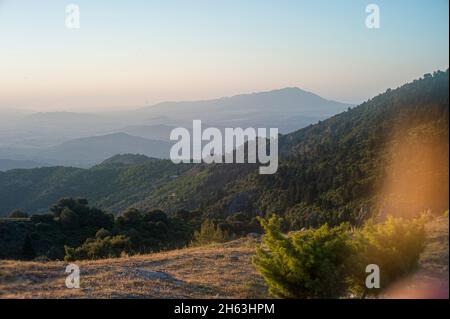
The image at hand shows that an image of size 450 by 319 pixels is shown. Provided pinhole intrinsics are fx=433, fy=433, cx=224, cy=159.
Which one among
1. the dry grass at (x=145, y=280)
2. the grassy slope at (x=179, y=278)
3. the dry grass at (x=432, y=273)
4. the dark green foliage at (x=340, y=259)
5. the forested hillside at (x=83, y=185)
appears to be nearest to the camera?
the dry grass at (x=432, y=273)

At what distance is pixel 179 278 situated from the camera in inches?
462

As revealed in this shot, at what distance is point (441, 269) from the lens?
7203mm

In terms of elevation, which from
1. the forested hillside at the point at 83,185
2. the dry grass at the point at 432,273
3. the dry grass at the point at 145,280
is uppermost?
the dry grass at the point at 432,273

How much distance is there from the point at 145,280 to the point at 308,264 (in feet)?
15.5

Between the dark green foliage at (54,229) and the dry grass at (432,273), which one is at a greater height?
the dry grass at (432,273)

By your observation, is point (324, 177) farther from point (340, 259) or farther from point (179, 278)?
point (340, 259)

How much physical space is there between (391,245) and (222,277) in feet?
17.5

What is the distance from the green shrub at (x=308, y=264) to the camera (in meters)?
7.48

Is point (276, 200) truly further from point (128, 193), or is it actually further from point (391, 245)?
point (391, 245)

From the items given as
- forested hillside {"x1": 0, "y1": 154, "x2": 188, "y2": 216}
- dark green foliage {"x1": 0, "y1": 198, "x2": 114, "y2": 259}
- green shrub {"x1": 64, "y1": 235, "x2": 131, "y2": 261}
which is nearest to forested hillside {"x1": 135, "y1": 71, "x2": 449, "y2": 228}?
forested hillside {"x1": 0, "y1": 154, "x2": 188, "y2": 216}

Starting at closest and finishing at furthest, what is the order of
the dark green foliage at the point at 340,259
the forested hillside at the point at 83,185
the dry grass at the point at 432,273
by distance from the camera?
the dry grass at the point at 432,273 < the dark green foliage at the point at 340,259 < the forested hillside at the point at 83,185

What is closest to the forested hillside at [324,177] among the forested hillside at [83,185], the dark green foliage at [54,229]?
the forested hillside at [83,185]

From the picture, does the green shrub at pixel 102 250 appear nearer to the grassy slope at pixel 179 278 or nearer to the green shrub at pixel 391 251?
the grassy slope at pixel 179 278

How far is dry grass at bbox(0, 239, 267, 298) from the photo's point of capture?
920 cm
